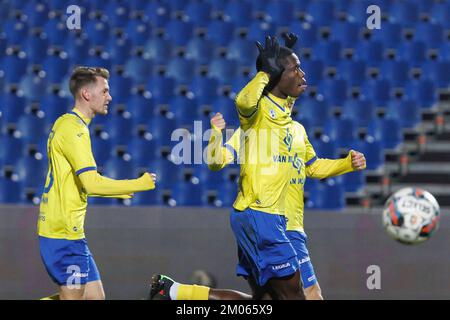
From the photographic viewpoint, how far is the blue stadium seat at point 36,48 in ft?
40.5

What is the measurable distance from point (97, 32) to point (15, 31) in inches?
46.1

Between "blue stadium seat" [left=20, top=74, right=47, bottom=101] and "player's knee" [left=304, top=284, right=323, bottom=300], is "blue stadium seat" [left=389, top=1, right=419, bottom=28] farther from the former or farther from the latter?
"player's knee" [left=304, top=284, right=323, bottom=300]

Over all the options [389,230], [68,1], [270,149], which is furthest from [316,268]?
[68,1]

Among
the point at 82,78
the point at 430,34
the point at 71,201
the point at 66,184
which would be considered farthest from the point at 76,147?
the point at 430,34

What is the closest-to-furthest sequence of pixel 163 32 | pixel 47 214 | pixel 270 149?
1. pixel 47 214
2. pixel 270 149
3. pixel 163 32

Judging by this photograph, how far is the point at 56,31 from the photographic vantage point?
12734 mm

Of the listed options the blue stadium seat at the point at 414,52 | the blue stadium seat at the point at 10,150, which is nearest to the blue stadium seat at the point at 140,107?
the blue stadium seat at the point at 10,150

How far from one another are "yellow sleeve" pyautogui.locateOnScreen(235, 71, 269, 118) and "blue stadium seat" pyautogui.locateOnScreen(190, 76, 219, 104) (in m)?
5.63

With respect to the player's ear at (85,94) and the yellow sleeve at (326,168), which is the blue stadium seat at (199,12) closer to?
the yellow sleeve at (326,168)

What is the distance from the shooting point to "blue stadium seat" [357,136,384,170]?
1088cm

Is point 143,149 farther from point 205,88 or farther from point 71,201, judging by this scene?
point 71,201

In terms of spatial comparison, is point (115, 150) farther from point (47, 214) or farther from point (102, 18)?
point (47, 214)

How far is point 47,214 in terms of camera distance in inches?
228

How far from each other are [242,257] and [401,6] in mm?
8355
